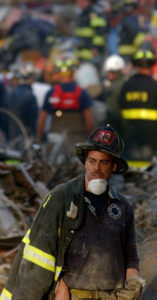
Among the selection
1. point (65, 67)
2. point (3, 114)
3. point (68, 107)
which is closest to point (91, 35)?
point (3, 114)

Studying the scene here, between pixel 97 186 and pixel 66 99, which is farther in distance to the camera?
pixel 66 99

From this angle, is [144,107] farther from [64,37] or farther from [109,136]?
[64,37]

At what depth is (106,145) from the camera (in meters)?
3.66

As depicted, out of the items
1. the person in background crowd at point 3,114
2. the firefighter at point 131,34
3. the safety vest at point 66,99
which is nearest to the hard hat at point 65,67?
the safety vest at point 66,99

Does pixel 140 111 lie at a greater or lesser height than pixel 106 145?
lesser

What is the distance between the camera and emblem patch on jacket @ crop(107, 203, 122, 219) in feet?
12.0

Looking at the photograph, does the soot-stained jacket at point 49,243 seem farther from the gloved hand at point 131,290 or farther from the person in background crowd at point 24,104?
the person in background crowd at point 24,104

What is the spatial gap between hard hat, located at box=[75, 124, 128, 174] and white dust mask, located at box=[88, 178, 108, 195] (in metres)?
0.18

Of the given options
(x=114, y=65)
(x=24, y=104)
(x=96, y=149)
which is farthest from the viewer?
(x=114, y=65)

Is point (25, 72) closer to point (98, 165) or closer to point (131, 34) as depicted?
point (131, 34)

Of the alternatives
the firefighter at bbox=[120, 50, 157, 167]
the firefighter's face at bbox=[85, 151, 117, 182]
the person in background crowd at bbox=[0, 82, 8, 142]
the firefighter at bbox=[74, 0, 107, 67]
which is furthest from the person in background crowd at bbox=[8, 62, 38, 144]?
the firefighter at bbox=[74, 0, 107, 67]

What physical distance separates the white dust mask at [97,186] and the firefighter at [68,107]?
16.7ft

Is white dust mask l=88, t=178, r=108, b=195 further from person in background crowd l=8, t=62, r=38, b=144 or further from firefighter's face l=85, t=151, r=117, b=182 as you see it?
person in background crowd l=8, t=62, r=38, b=144

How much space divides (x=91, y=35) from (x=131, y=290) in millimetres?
12972
